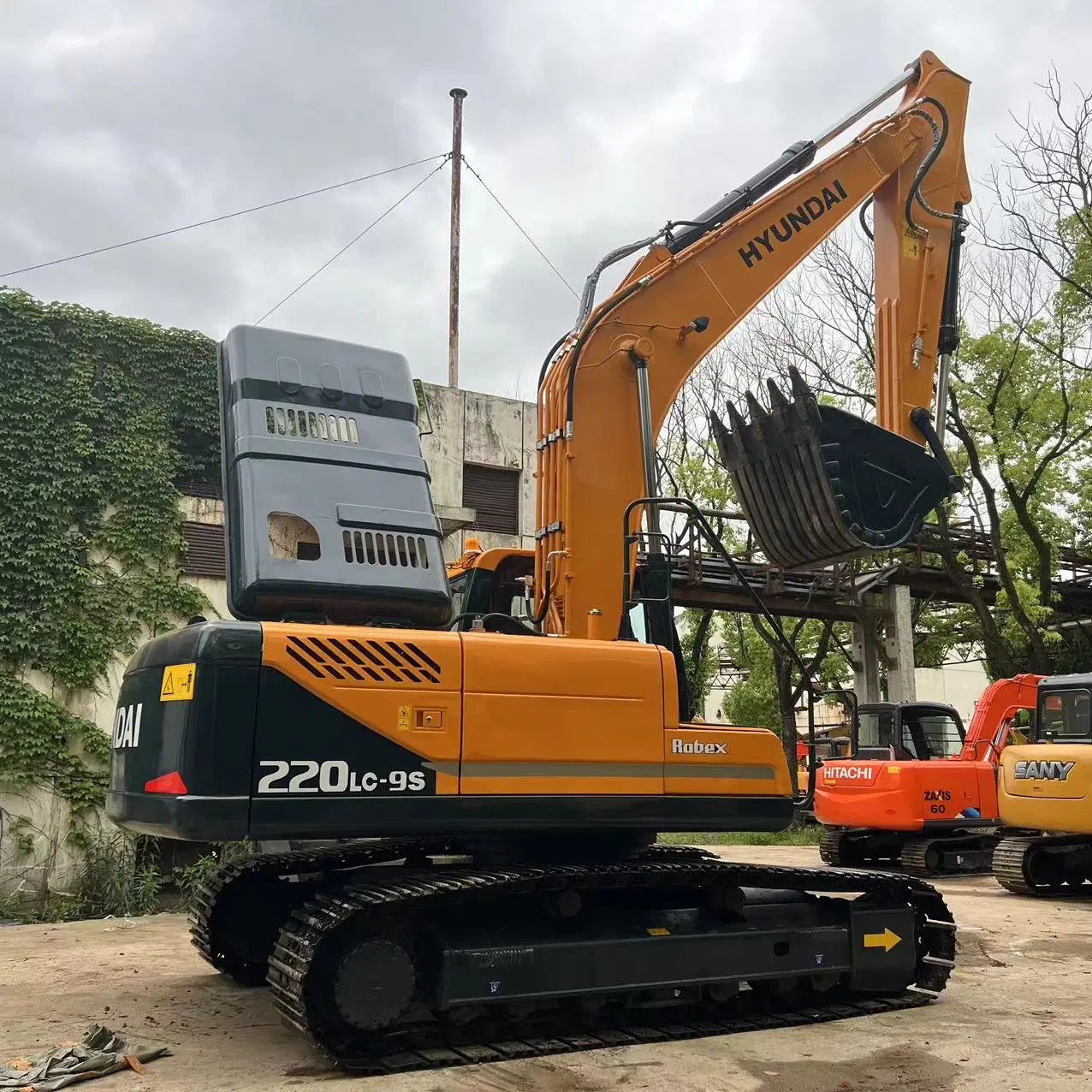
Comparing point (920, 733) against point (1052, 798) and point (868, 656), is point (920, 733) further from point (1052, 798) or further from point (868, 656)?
point (868, 656)

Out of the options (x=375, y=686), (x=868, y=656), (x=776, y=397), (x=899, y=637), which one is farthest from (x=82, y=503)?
(x=868, y=656)

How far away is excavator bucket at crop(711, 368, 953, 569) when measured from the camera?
21.4ft

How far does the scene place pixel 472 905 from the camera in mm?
5629

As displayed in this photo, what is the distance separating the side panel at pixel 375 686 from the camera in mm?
5074

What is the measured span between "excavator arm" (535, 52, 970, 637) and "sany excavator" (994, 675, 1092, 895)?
5.79m

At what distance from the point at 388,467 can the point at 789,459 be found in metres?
2.39

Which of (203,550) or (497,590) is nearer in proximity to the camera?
(497,590)

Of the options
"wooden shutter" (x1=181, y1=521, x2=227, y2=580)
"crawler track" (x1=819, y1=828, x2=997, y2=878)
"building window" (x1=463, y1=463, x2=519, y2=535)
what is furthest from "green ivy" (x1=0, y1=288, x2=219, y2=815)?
"crawler track" (x1=819, y1=828, x2=997, y2=878)

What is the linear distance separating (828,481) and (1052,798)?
6632 mm

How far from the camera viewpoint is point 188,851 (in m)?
12.7

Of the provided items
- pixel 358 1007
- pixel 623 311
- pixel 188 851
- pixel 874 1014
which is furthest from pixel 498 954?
pixel 188 851

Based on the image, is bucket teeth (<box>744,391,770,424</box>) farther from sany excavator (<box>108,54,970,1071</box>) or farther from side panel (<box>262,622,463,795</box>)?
side panel (<box>262,622,463,795</box>)

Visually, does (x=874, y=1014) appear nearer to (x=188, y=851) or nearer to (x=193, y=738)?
(x=193, y=738)

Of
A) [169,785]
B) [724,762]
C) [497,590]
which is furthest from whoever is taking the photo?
[497,590]
